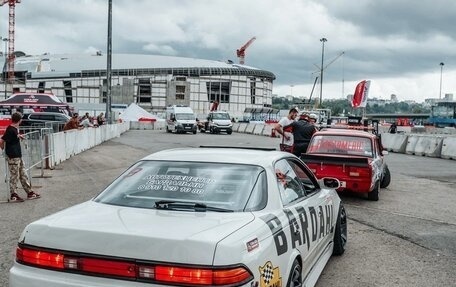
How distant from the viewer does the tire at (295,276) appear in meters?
3.53

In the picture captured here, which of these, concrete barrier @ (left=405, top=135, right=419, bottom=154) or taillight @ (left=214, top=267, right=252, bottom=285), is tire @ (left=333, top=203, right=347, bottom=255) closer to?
taillight @ (left=214, top=267, right=252, bottom=285)

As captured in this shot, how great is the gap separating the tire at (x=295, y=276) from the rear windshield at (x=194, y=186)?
0.53 m

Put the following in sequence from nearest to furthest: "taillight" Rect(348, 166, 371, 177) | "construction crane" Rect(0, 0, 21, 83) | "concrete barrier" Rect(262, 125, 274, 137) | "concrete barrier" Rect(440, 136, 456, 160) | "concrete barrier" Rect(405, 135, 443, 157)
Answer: "taillight" Rect(348, 166, 371, 177) → "concrete barrier" Rect(440, 136, 456, 160) → "concrete barrier" Rect(405, 135, 443, 157) → "concrete barrier" Rect(262, 125, 274, 137) → "construction crane" Rect(0, 0, 21, 83)

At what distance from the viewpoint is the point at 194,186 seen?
152 inches

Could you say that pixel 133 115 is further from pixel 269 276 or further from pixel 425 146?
pixel 269 276

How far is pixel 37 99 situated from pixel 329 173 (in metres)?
24.0

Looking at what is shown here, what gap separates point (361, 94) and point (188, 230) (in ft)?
89.2

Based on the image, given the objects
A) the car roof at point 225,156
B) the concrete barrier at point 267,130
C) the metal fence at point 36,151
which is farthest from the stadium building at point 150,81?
the car roof at point 225,156

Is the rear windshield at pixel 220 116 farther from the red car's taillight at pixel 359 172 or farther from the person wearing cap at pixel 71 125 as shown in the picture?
the red car's taillight at pixel 359 172

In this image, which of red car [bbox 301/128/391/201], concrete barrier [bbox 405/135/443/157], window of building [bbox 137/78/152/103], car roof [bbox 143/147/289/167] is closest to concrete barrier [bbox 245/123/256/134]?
concrete barrier [bbox 405/135/443/157]

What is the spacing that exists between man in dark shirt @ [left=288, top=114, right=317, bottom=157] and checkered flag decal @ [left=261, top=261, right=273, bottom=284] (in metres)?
8.11

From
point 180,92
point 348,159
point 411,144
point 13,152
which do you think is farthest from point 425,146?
point 180,92

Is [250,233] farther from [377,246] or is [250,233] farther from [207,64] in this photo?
[207,64]

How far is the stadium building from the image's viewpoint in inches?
4242
